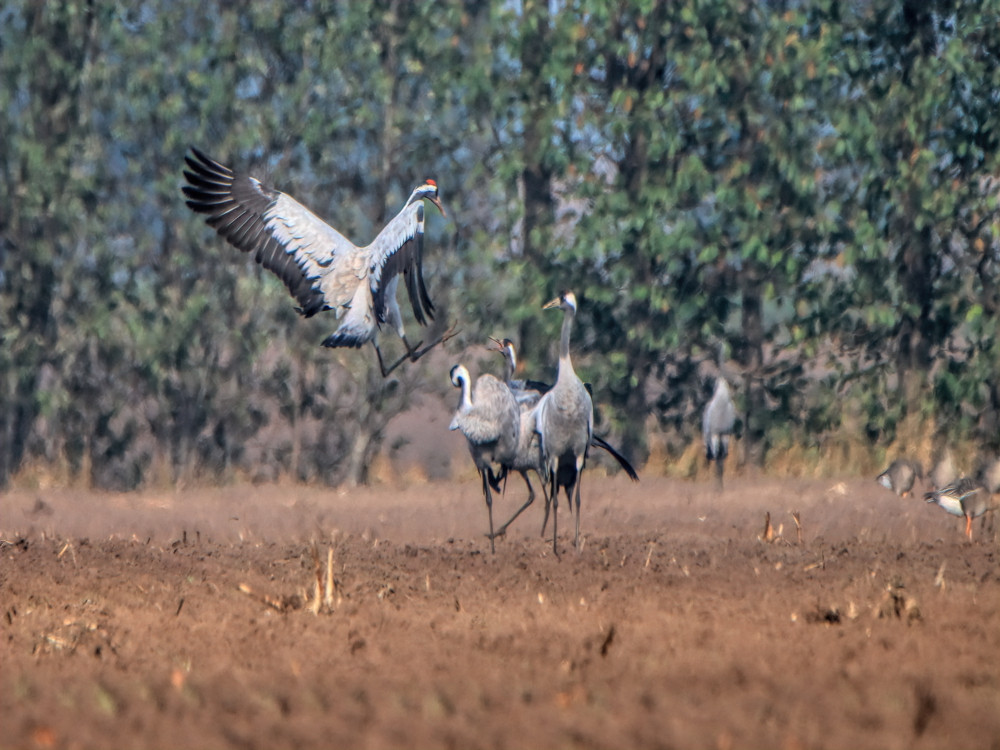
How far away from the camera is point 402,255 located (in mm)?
9016

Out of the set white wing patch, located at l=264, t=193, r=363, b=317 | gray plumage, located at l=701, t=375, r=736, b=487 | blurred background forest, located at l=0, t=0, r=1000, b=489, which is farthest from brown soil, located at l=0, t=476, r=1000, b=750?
blurred background forest, located at l=0, t=0, r=1000, b=489

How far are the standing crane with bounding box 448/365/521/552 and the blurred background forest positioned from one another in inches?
191

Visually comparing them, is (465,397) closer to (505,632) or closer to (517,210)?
(505,632)

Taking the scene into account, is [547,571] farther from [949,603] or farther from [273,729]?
[273,729]

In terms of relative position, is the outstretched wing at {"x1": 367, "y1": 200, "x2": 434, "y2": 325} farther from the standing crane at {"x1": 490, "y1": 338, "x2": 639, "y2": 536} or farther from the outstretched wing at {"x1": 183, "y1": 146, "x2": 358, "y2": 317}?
the standing crane at {"x1": 490, "y1": 338, "x2": 639, "y2": 536}

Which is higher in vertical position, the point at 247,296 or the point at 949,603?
the point at 247,296

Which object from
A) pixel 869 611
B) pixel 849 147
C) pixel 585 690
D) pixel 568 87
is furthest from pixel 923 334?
pixel 585 690

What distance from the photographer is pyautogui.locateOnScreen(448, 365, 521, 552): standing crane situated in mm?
10242

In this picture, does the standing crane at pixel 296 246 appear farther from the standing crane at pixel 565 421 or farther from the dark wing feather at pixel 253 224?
the standing crane at pixel 565 421

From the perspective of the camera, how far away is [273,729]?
4188mm

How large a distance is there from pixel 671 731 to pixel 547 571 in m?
4.43

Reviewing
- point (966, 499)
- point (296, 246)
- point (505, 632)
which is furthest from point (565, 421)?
point (505, 632)

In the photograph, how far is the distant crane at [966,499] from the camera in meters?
10.7

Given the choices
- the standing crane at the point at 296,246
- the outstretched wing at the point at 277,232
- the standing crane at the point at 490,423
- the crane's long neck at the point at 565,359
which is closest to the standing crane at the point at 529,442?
the standing crane at the point at 490,423
